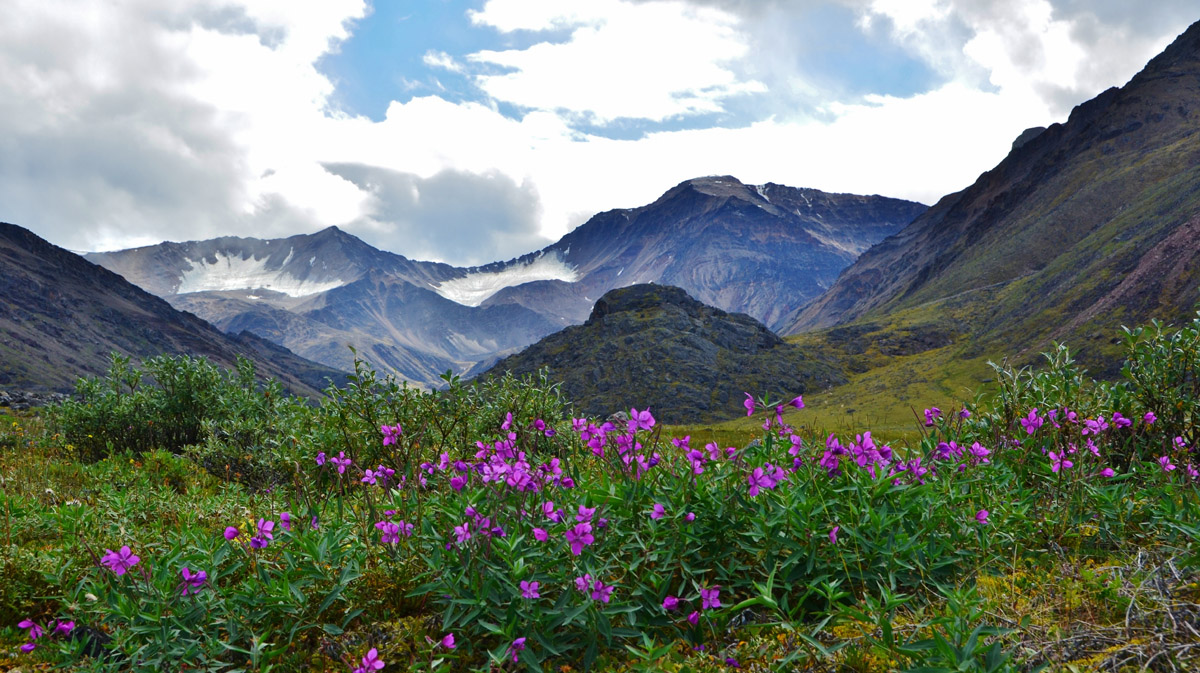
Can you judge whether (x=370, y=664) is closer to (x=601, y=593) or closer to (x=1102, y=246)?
(x=601, y=593)

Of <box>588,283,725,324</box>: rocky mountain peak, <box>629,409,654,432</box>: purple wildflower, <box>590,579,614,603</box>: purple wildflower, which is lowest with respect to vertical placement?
<box>590,579,614,603</box>: purple wildflower

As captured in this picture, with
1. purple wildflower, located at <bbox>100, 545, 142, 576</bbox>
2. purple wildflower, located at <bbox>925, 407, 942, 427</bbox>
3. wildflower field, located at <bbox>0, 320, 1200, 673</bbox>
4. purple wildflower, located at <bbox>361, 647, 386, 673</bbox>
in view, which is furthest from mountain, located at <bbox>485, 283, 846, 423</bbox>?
purple wildflower, located at <bbox>361, 647, 386, 673</bbox>

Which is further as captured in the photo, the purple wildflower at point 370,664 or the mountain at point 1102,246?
the mountain at point 1102,246

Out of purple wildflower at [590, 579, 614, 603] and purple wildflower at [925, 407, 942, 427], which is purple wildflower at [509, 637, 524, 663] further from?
purple wildflower at [925, 407, 942, 427]

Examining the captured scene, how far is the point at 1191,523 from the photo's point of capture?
445 cm

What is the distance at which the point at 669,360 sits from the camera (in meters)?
139

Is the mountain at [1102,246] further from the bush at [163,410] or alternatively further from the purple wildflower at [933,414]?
the bush at [163,410]

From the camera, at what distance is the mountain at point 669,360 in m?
126

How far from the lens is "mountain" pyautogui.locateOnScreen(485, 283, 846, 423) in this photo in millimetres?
126125

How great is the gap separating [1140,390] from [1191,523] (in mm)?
4014

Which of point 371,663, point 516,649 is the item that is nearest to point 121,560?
point 371,663

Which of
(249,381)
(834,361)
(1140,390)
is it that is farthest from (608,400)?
(1140,390)

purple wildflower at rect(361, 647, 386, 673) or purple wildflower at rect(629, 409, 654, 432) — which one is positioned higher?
purple wildflower at rect(629, 409, 654, 432)

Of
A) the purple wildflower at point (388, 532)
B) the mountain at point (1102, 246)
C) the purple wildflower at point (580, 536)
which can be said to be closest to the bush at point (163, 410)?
the purple wildflower at point (388, 532)
